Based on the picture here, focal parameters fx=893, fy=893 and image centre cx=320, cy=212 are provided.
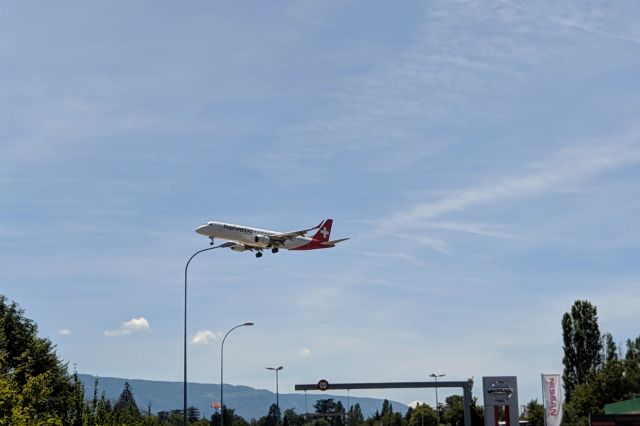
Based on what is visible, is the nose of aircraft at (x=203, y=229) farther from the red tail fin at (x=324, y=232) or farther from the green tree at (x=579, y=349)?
the green tree at (x=579, y=349)

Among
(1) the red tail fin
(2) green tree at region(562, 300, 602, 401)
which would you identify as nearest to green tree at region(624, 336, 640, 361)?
(2) green tree at region(562, 300, 602, 401)

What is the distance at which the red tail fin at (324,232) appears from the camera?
115625mm

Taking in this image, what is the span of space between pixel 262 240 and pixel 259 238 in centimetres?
54

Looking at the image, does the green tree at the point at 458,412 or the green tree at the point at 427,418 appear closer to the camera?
the green tree at the point at 458,412

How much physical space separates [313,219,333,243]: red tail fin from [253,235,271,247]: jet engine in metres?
13.7

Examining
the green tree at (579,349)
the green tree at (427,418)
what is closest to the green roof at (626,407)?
the green tree at (579,349)

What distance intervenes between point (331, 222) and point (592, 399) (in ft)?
135

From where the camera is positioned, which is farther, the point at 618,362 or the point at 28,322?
the point at 618,362

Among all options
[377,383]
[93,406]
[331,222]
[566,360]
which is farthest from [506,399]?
[566,360]

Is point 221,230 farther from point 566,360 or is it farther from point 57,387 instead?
point 566,360

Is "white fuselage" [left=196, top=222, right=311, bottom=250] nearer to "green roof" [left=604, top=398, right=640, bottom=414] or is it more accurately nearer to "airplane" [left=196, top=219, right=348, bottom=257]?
"airplane" [left=196, top=219, right=348, bottom=257]

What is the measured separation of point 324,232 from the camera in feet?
390

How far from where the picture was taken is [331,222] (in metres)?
121

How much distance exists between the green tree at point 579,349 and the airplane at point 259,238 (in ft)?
138
